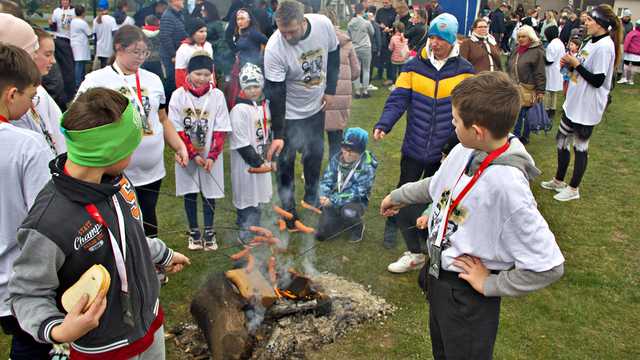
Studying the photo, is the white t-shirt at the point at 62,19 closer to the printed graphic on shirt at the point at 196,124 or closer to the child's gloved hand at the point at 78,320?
the printed graphic on shirt at the point at 196,124

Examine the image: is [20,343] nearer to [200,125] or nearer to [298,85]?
[200,125]

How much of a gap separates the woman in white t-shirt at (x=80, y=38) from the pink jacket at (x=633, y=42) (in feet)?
46.7

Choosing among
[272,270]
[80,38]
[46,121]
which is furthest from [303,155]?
[80,38]

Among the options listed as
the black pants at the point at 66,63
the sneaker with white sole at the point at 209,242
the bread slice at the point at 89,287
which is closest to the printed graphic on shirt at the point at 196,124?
the sneaker with white sole at the point at 209,242

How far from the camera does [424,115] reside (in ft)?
15.1

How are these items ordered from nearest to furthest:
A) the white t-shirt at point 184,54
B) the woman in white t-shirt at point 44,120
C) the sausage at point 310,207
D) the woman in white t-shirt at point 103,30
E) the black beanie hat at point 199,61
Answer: the woman in white t-shirt at point 44,120 < the black beanie hat at point 199,61 < the sausage at point 310,207 < the white t-shirt at point 184,54 < the woman in white t-shirt at point 103,30

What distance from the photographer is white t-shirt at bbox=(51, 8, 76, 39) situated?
35.9 ft

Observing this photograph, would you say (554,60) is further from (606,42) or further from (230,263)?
(230,263)

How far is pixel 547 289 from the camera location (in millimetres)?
4730

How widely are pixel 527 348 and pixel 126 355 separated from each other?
2.98 m

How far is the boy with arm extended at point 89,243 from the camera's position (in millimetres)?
1952

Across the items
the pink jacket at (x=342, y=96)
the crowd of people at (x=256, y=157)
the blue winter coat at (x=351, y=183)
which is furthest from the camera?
the pink jacket at (x=342, y=96)

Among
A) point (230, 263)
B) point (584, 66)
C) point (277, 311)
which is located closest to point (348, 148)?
point (230, 263)

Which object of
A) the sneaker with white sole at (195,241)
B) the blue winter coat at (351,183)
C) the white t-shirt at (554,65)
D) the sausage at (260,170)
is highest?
the white t-shirt at (554,65)
